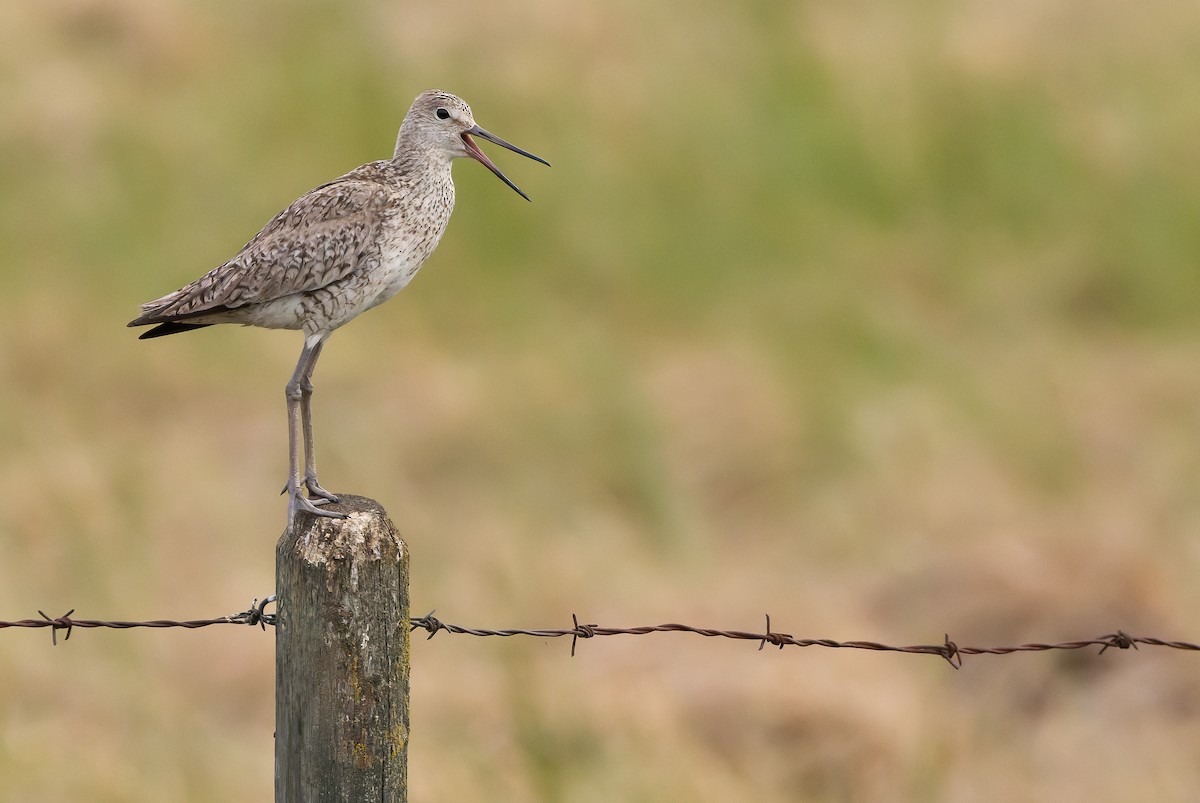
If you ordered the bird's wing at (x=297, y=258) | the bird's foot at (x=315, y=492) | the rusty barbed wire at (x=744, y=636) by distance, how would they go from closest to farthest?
the rusty barbed wire at (x=744, y=636) → the bird's foot at (x=315, y=492) → the bird's wing at (x=297, y=258)

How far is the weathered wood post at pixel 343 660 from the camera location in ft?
13.5

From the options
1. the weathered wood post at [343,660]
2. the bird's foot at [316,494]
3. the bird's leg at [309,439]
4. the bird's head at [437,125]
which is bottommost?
the weathered wood post at [343,660]

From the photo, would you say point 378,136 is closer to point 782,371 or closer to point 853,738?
point 782,371

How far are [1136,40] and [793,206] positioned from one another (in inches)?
236

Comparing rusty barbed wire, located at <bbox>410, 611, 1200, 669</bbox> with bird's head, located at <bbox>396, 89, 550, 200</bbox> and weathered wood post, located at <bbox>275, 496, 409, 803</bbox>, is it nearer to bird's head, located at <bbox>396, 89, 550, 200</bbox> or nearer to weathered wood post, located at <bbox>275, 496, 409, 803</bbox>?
weathered wood post, located at <bbox>275, 496, 409, 803</bbox>

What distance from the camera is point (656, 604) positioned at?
12.4m

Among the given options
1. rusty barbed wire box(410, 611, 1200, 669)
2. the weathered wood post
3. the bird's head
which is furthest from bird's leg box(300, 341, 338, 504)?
the bird's head

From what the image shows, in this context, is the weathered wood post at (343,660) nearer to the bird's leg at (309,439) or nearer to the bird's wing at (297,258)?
the bird's leg at (309,439)

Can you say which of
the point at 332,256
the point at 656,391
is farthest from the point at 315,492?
the point at 656,391

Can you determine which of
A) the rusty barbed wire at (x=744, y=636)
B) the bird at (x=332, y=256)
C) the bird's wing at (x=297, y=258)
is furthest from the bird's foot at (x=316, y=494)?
the bird's wing at (x=297, y=258)

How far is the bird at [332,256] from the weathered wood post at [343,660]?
1.28m

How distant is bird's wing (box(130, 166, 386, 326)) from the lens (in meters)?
5.54

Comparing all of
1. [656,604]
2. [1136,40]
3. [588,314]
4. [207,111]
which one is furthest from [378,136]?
[1136,40]

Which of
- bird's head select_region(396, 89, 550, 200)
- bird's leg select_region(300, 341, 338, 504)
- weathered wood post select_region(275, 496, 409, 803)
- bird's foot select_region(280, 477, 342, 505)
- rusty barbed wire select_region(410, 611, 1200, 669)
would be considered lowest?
weathered wood post select_region(275, 496, 409, 803)
